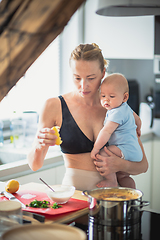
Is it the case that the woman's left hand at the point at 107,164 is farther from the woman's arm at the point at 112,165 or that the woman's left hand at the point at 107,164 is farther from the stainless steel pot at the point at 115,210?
the stainless steel pot at the point at 115,210

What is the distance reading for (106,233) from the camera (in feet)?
3.32

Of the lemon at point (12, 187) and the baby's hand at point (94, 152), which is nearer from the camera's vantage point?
the lemon at point (12, 187)

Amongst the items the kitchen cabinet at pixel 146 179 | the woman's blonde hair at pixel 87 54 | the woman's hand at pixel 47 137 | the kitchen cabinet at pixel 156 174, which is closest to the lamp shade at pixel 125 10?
the woman's blonde hair at pixel 87 54

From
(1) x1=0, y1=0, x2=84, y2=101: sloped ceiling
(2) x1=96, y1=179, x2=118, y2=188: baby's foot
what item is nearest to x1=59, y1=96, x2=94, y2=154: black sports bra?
(2) x1=96, y1=179, x2=118, y2=188: baby's foot

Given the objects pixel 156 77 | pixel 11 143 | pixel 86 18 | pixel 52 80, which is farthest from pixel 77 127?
pixel 86 18

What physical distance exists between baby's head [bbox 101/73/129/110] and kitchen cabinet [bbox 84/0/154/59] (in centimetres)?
191

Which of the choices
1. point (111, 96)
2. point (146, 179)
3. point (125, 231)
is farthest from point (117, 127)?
point (146, 179)

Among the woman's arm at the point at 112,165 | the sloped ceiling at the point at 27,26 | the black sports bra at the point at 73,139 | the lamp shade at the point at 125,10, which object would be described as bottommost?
the woman's arm at the point at 112,165

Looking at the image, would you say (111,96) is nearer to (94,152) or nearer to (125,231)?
(94,152)

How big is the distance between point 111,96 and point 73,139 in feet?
1.01

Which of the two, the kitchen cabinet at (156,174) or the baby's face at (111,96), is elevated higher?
the baby's face at (111,96)

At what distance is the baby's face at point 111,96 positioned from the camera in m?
1.62

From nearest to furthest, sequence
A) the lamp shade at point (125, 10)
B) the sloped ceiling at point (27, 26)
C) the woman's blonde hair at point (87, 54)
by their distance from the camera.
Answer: the sloped ceiling at point (27, 26), the lamp shade at point (125, 10), the woman's blonde hair at point (87, 54)

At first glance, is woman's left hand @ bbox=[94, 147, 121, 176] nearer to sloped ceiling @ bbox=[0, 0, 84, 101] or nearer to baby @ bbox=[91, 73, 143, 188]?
baby @ bbox=[91, 73, 143, 188]
